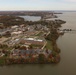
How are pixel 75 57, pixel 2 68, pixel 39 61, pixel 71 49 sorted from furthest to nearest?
1. pixel 71 49
2. pixel 75 57
3. pixel 39 61
4. pixel 2 68

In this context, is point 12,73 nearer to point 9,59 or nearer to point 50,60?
point 9,59

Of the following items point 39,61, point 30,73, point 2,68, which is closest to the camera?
point 30,73

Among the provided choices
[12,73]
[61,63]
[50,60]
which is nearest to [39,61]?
[50,60]

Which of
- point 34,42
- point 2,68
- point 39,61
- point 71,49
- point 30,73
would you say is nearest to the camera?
point 30,73

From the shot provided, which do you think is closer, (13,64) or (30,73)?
(30,73)

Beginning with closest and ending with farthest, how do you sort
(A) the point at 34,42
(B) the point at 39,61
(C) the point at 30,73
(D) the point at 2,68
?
1. (C) the point at 30,73
2. (D) the point at 2,68
3. (B) the point at 39,61
4. (A) the point at 34,42

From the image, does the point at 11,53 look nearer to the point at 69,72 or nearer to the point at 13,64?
the point at 13,64

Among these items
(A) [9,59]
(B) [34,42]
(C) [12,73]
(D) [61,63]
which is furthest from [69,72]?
(B) [34,42]

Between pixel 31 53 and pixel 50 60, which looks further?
pixel 31 53
